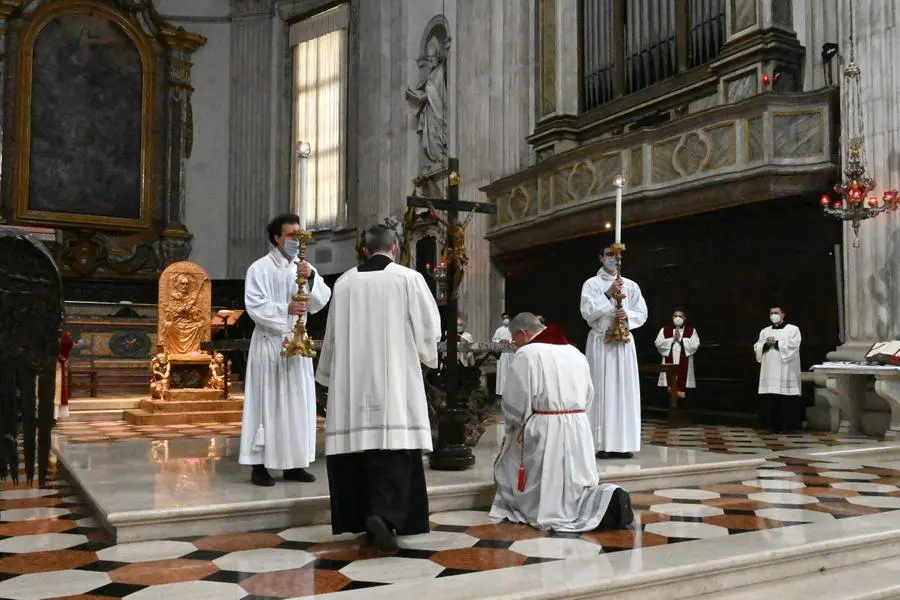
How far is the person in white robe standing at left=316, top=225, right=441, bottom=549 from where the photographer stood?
433 cm

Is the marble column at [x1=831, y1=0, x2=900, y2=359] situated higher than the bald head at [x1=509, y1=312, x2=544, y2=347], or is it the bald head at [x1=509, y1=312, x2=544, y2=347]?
the marble column at [x1=831, y1=0, x2=900, y2=359]

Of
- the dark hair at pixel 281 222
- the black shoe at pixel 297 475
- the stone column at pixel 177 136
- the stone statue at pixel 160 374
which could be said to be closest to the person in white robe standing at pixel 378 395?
the dark hair at pixel 281 222

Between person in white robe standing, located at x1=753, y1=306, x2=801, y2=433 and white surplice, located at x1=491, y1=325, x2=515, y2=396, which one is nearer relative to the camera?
person in white robe standing, located at x1=753, y1=306, x2=801, y2=433

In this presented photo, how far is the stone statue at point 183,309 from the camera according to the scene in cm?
1149

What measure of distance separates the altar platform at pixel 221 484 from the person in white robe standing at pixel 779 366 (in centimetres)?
349

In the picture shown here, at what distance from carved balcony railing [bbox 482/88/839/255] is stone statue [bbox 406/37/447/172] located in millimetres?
4833

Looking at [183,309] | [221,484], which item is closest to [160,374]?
[183,309]

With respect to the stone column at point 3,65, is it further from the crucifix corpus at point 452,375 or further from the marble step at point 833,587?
the marble step at point 833,587

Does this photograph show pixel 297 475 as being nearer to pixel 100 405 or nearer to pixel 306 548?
pixel 306 548

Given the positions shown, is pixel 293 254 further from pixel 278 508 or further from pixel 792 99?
pixel 792 99

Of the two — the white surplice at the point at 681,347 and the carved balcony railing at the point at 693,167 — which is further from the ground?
the carved balcony railing at the point at 693,167

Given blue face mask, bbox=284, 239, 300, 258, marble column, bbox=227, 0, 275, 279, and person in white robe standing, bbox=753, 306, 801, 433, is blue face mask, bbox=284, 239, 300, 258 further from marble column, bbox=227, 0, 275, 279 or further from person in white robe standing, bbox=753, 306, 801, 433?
marble column, bbox=227, 0, 275, 279

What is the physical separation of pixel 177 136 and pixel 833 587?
20105 millimetres

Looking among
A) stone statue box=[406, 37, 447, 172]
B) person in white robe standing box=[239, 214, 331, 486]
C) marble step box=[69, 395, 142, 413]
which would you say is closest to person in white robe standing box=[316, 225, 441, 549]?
person in white robe standing box=[239, 214, 331, 486]
